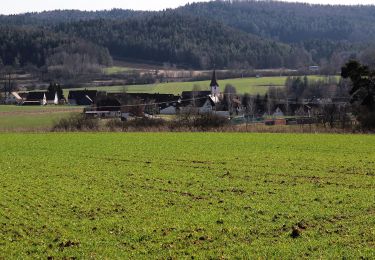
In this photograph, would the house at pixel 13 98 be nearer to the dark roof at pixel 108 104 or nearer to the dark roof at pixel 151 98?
the dark roof at pixel 151 98

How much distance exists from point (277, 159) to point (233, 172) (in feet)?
15.7

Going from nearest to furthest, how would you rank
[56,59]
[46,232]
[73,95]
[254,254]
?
[254,254]
[46,232]
[73,95]
[56,59]

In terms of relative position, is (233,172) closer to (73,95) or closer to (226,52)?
(73,95)

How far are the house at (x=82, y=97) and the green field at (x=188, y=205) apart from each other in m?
62.9

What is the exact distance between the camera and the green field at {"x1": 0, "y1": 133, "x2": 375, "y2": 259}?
12.1m

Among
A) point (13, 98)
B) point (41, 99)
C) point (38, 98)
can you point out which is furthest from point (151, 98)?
point (13, 98)

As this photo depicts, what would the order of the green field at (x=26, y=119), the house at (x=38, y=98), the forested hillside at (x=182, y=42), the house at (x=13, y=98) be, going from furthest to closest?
the forested hillside at (x=182, y=42)
the house at (x=13, y=98)
the house at (x=38, y=98)
the green field at (x=26, y=119)

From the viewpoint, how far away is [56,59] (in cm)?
13800

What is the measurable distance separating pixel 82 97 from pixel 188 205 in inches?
3180

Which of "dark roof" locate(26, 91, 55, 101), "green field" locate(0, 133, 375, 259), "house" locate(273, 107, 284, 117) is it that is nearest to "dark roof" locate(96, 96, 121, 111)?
"dark roof" locate(26, 91, 55, 101)

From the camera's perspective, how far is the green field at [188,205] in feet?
39.5

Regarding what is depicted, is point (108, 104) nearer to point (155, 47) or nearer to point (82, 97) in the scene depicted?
point (82, 97)

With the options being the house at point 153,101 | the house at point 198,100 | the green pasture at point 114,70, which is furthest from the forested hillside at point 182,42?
the house at point 153,101

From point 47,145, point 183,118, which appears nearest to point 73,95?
point 183,118
